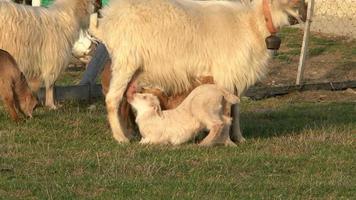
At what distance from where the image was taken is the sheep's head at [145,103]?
950 cm

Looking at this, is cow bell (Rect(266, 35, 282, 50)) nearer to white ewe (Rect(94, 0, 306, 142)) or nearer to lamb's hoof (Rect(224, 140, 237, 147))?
white ewe (Rect(94, 0, 306, 142))

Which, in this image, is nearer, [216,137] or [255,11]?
[216,137]

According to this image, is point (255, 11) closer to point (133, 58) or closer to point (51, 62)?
point (133, 58)

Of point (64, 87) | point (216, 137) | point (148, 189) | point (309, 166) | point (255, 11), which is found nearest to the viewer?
point (148, 189)

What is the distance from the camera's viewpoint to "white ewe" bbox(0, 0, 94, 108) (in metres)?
12.0

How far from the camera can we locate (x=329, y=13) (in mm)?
22750

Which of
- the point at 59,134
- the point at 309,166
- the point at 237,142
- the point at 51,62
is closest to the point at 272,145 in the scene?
the point at 237,142

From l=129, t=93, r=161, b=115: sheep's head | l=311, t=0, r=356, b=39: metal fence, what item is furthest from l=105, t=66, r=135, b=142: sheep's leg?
l=311, t=0, r=356, b=39: metal fence

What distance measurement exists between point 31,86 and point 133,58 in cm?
302

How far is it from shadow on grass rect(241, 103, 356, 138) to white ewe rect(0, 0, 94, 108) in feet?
8.44

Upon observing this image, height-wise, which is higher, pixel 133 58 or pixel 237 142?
pixel 133 58

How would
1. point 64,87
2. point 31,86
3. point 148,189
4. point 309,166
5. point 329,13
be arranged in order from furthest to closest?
point 329,13 < point 64,87 < point 31,86 < point 309,166 < point 148,189

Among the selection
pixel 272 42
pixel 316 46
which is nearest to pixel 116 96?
pixel 272 42

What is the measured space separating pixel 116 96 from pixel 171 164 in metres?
1.85
